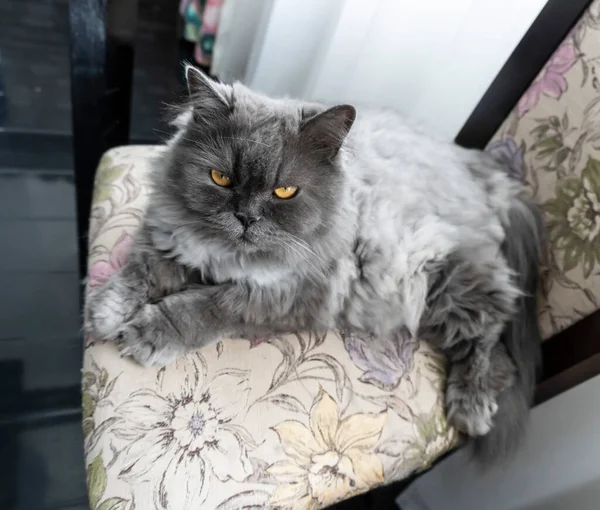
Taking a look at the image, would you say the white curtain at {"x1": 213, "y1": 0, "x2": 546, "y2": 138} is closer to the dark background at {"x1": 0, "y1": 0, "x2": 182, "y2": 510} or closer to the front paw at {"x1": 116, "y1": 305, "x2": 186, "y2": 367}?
the dark background at {"x1": 0, "y1": 0, "x2": 182, "y2": 510}

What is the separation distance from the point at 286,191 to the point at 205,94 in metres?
0.19

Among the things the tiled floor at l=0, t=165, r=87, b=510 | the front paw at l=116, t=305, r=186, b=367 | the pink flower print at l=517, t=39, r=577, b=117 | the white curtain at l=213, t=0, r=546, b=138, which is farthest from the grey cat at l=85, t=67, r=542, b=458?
the tiled floor at l=0, t=165, r=87, b=510

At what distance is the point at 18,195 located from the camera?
5.46ft

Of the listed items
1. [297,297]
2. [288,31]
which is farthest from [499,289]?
[288,31]

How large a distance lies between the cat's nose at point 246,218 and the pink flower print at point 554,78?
0.57 meters

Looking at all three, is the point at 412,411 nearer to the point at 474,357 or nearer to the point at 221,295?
the point at 474,357

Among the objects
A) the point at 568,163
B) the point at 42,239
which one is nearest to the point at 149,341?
the point at 568,163

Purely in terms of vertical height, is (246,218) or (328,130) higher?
(328,130)

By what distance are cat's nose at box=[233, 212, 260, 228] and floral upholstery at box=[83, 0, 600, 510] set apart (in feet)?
0.66

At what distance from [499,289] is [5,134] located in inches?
66.5

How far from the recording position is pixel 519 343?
92cm

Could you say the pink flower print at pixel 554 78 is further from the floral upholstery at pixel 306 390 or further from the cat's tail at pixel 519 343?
the cat's tail at pixel 519 343

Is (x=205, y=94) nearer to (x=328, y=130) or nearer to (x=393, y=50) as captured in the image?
(x=328, y=130)

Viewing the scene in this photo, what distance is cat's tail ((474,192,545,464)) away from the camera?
Answer: 90 cm
